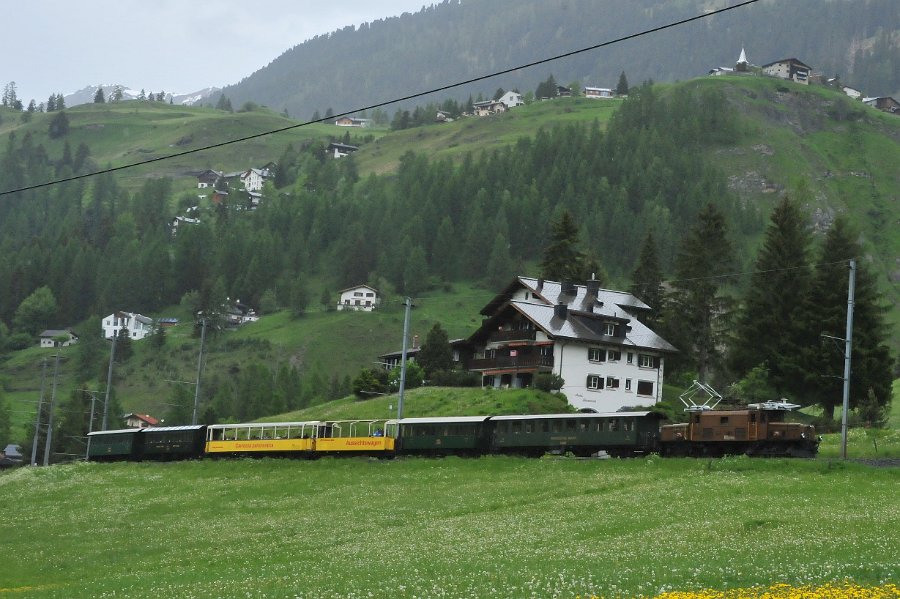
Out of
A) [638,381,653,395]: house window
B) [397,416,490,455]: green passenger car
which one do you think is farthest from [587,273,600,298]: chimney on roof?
[397,416,490,455]: green passenger car

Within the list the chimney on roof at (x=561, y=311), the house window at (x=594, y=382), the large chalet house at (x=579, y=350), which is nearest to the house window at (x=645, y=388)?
the large chalet house at (x=579, y=350)

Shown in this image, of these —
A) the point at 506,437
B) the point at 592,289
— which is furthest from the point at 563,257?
the point at 506,437

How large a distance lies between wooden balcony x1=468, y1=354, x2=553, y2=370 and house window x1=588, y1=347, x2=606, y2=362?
3.04 metres

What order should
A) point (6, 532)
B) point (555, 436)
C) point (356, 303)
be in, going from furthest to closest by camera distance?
point (356, 303)
point (555, 436)
point (6, 532)

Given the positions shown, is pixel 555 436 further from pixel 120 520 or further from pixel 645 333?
pixel 645 333

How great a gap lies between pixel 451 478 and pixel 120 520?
14198mm

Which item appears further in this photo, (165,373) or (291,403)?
(165,373)

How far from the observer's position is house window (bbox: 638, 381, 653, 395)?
9194 centimetres

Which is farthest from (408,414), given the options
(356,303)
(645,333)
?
(356,303)

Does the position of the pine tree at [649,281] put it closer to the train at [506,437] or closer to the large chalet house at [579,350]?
the large chalet house at [579,350]

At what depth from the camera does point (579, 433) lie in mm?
59312

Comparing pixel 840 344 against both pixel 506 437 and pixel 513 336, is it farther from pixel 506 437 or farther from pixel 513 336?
pixel 506 437

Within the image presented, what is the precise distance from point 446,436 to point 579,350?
27511mm

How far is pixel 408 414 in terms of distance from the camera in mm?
82562
